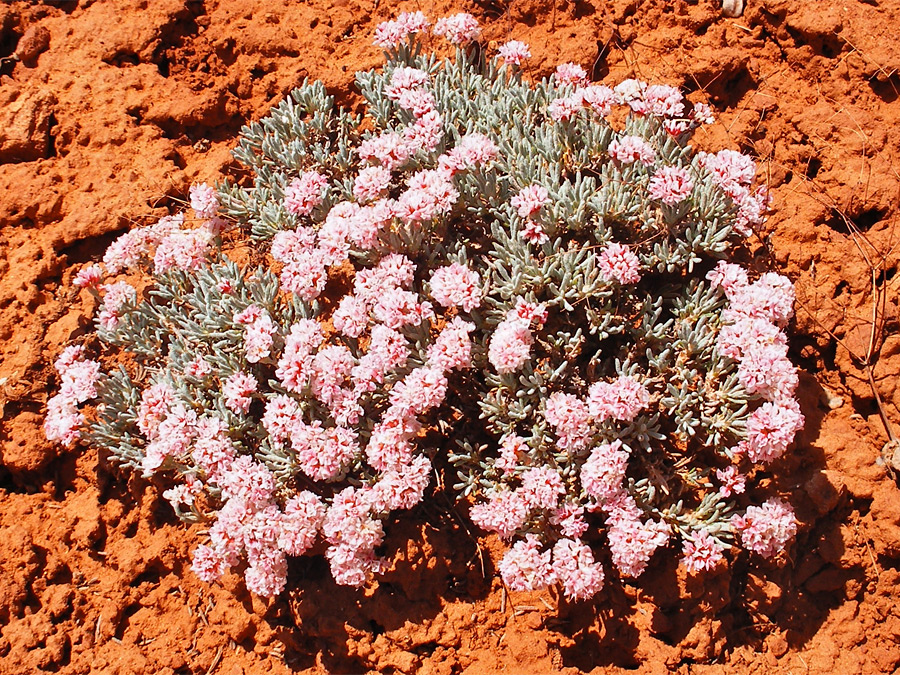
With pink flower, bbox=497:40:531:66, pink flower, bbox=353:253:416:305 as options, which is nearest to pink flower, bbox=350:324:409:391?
pink flower, bbox=353:253:416:305

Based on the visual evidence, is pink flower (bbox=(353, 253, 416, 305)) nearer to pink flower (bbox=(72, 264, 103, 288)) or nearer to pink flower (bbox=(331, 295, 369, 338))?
pink flower (bbox=(331, 295, 369, 338))

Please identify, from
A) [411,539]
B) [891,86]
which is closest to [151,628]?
[411,539]

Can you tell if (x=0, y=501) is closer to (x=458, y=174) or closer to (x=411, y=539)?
(x=411, y=539)

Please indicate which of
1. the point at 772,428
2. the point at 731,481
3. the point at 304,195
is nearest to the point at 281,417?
the point at 304,195

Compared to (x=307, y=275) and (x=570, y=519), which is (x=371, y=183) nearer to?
(x=307, y=275)

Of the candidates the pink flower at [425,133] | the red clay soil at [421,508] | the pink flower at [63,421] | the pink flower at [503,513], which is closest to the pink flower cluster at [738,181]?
the red clay soil at [421,508]

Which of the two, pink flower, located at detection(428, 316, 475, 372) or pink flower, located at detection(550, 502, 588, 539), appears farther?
pink flower, located at detection(428, 316, 475, 372)
